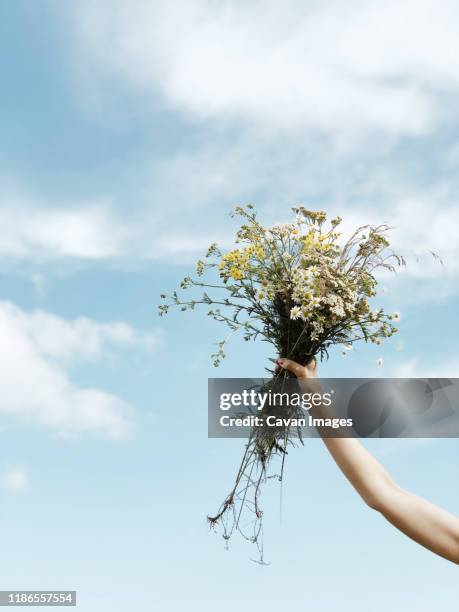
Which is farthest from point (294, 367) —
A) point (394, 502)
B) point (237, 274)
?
point (394, 502)

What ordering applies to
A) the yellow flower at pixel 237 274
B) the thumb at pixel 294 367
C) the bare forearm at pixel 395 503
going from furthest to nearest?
the yellow flower at pixel 237 274 → the thumb at pixel 294 367 → the bare forearm at pixel 395 503

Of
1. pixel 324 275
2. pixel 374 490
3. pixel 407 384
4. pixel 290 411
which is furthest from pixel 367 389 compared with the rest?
pixel 374 490

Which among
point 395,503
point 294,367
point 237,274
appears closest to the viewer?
point 395,503

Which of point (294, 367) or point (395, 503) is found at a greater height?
point (294, 367)

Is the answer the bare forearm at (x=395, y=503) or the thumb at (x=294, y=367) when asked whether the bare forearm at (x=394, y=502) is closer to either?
the bare forearm at (x=395, y=503)

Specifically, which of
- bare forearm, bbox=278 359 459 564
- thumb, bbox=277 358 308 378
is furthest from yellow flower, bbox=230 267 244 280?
bare forearm, bbox=278 359 459 564

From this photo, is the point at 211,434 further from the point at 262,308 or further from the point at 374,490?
the point at 374,490

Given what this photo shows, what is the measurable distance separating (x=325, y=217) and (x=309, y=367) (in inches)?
34.6

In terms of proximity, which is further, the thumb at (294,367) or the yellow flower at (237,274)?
the yellow flower at (237,274)

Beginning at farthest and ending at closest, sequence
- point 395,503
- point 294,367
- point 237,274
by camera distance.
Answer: point 237,274
point 294,367
point 395,503

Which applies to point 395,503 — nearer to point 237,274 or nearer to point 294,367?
point 294,367

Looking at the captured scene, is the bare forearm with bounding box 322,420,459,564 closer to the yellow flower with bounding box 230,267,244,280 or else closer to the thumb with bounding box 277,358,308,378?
the thumb with bounding box 277,358,308,378

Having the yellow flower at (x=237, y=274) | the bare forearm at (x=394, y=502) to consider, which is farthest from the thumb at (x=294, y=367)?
the bare forearm at (x=394, y=502)

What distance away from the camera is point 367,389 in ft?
15.0
